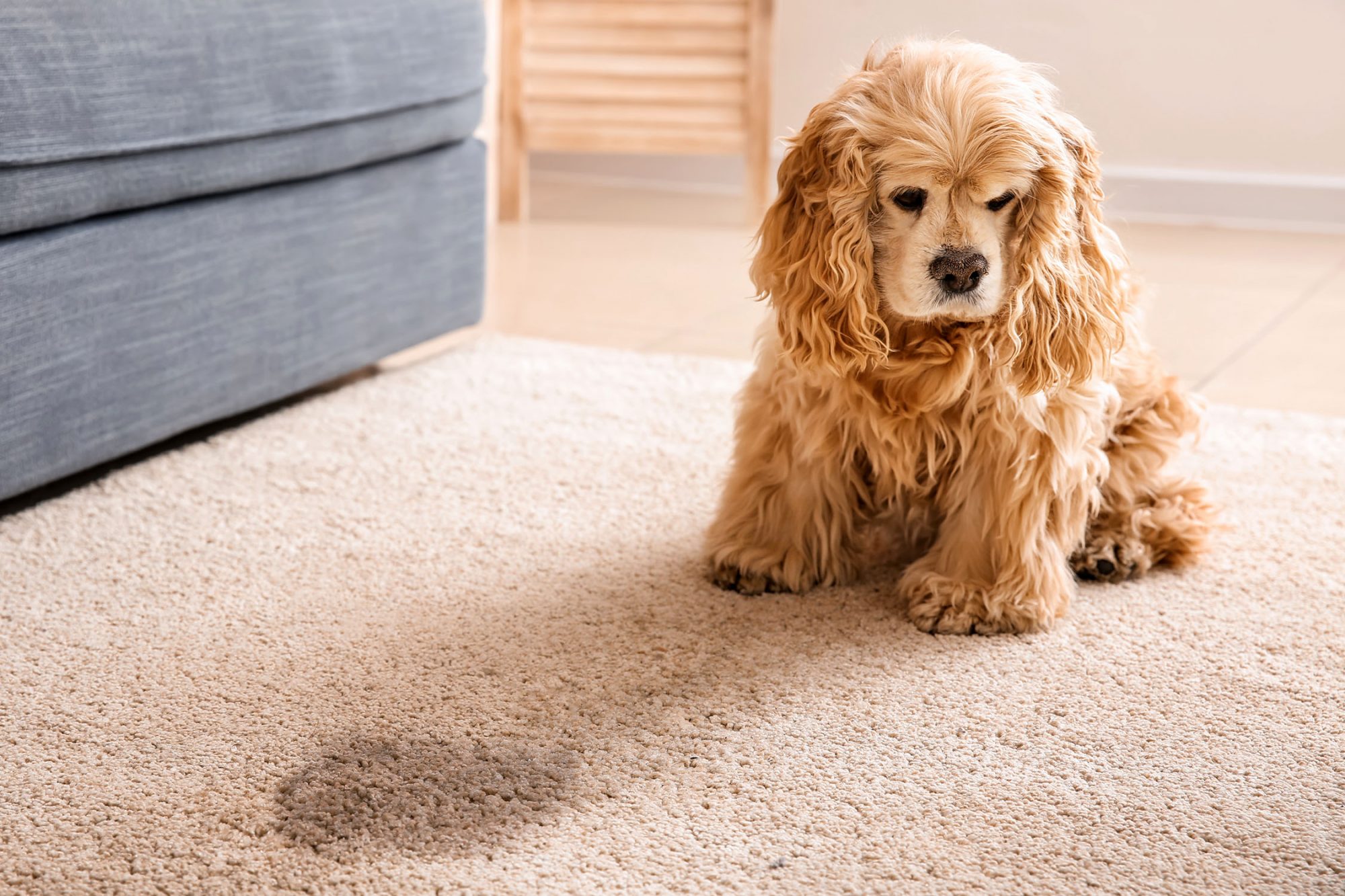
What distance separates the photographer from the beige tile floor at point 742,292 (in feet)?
9.44

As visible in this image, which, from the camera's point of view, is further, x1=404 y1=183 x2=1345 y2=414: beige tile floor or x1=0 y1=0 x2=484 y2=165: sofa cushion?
x1=404 y1=183 x2=1345 y2=414: beige tile floor

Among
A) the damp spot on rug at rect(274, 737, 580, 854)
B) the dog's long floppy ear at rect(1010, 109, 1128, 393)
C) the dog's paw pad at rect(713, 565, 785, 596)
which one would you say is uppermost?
the dog's long floppy ear at rect(1010, 109, 1128, 393)

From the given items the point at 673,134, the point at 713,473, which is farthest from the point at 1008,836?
the point at 673,134

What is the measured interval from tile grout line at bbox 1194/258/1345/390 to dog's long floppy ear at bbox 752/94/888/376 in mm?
1477

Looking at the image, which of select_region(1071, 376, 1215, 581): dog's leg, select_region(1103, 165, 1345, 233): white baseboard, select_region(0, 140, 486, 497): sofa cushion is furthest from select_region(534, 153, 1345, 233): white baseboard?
select_region(1071, 376, 1215, 581): dog's leg

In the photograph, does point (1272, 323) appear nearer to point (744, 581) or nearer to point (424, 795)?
point (744, 581)

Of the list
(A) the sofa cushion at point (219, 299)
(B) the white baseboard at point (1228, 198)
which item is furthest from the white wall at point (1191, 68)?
(A) the sofa cushion at point (219, 299)

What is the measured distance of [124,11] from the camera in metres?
1.82

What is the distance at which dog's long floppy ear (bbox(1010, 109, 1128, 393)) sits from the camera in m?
1.46

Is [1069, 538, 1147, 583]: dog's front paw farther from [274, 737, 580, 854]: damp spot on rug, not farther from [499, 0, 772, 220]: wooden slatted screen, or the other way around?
[499, 0, 772, 220]: wooden slatted screen

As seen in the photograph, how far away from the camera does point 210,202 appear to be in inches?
80.8

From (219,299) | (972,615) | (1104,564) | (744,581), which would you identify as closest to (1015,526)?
(972,615)

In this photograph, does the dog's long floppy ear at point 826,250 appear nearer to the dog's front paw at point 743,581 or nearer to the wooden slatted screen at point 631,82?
the dog's front paw at point 743,581

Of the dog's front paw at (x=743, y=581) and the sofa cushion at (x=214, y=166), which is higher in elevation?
the sofa cushion at (x=214, y=166)
